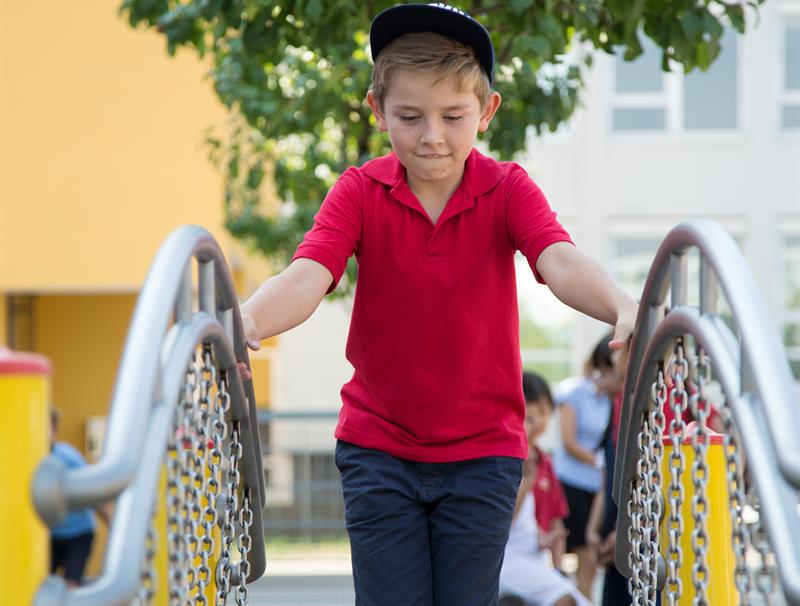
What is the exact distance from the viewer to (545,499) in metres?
6.07

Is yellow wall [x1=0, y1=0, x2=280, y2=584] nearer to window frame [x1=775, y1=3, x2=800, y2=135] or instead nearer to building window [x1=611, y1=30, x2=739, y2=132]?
building window [x1=611, y1=30, x2=739, y2=132]

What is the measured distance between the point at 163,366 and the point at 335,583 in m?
8.55

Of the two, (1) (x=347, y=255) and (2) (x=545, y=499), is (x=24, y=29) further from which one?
(1) (x=347, y=255)

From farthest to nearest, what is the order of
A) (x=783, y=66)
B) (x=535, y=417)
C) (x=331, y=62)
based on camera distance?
(x=783, y=66) → (x=331, y=62) → (x=535, y=417)

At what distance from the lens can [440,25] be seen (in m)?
2.97

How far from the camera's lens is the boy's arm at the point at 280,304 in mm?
2842

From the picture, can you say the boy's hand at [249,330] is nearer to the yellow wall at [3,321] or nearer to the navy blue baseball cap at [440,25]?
the navy blue baseball cap at [440,25]

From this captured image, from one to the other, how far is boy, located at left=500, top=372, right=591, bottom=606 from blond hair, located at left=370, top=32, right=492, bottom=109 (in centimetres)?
225

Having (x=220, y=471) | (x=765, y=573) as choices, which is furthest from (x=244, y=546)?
(x=765, y=573)

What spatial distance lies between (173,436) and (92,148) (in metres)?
10.0

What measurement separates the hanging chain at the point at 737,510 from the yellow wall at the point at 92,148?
9698mm

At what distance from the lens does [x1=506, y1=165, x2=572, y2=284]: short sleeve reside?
2.88 metres

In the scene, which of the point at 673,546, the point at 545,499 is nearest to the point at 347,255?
the point at 673,546

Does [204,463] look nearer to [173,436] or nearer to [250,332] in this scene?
[173,436]
